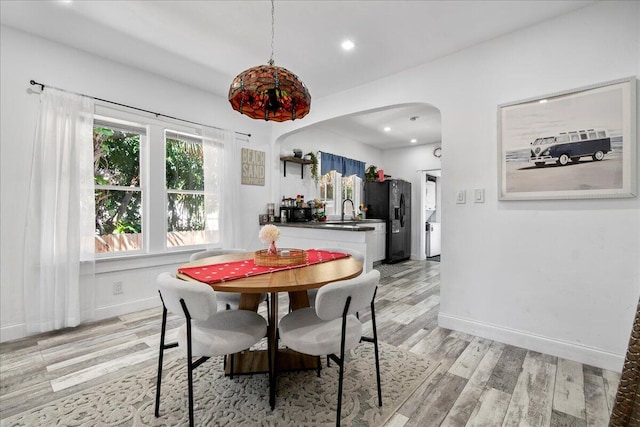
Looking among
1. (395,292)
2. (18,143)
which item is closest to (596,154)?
(395,292)

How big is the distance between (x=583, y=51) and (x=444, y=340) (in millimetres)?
2504

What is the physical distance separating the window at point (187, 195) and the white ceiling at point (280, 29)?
84 cm

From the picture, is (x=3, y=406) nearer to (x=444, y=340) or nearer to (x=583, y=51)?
(x=444, y=340)

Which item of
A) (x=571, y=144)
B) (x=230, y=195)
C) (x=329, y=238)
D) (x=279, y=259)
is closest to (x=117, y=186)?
(x=230, y=195)

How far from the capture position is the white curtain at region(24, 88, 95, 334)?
259 centimetres

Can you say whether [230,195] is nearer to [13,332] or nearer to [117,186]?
[117,186]

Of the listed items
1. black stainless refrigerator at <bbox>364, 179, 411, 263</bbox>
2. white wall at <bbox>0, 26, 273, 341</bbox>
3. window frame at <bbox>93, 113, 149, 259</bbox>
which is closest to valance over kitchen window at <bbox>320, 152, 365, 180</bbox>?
black stainless refrigerator at <bbox>364, 179, 411, 263</bbox>

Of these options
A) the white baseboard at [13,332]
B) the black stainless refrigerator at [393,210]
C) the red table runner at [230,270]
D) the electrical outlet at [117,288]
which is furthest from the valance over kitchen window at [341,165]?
the white baseboard at [13,332]

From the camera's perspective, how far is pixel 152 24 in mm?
2400

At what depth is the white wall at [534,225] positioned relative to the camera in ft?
6.74

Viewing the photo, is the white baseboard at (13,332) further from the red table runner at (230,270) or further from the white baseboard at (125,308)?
the red table runner at (230,270)

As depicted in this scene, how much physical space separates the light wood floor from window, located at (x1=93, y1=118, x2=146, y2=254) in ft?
2.81

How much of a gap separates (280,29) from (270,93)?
0.86m

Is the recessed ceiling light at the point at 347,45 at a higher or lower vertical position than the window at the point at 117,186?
higher
